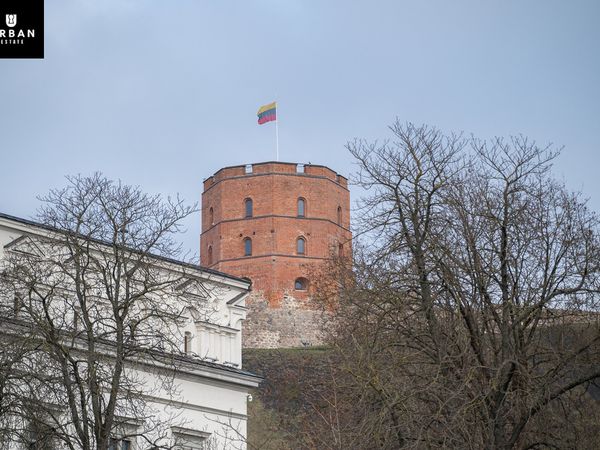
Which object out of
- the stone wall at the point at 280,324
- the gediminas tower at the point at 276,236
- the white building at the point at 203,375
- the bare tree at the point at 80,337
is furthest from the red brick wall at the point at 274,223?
the bare tree at the point at 80,337

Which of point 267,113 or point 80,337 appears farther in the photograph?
point 267,113

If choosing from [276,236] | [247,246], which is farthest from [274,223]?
[247,246]

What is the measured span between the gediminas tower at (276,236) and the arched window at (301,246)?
0.06 meters

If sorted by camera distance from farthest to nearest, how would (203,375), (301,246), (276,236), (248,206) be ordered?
(248,206), (301,246), (276,236), (203,375)

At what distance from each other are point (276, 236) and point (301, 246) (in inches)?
66.1

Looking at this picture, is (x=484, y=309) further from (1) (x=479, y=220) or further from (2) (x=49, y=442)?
(2) (x=49, y=442)

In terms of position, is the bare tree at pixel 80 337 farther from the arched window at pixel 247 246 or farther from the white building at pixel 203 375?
the arched window at pixel 247 246

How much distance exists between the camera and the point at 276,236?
67125 millimetres

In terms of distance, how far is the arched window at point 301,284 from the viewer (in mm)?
66875

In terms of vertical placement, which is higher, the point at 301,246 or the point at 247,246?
the point at 247,246

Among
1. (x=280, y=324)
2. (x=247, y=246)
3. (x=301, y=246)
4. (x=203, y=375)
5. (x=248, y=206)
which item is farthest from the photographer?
(x=248, y=206)

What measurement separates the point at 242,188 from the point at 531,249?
50.9 meters

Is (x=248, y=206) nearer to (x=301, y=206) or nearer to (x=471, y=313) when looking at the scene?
(x=301, y=206)

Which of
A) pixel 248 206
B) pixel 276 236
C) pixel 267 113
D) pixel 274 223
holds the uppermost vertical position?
pixel 267 113
